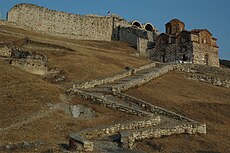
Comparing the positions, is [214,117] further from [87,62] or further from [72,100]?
[87,62]

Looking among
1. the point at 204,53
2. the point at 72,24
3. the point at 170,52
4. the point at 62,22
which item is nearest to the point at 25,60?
the point at 170,52

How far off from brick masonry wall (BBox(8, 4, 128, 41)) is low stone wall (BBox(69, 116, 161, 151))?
45.8 m

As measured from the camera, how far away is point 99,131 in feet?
52.0

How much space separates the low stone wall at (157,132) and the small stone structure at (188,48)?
35969mm

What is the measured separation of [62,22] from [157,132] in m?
52.9

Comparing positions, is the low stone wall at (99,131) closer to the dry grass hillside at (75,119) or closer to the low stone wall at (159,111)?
the dry grass hillside at (75,119)

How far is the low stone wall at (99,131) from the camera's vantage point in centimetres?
1293

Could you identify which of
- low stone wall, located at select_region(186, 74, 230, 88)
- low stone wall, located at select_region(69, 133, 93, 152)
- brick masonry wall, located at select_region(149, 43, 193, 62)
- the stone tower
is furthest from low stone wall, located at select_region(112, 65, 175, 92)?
the stone tower

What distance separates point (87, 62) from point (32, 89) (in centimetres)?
1509

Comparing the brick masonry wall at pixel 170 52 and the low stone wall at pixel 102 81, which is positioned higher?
the brick masonry wall at pixel 170 52

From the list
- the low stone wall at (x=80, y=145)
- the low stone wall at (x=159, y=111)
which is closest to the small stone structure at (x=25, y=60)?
the low stone wall at (x=159, y=111)

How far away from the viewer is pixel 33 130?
15.4 metres

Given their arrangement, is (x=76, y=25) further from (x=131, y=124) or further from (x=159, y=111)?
(x=131, y=124)

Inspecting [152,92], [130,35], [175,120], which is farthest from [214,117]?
[130,35]
